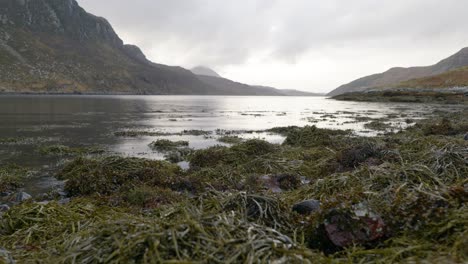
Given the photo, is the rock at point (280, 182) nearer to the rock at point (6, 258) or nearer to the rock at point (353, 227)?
the rock at point (353, 227)

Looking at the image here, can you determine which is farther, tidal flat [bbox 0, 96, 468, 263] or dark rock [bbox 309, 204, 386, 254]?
dark rock [bbox 309, 204, 386, 254]

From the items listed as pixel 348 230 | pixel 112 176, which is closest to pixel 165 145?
pixel 112 176

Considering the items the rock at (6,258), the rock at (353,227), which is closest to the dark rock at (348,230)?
the rock at (353,227)

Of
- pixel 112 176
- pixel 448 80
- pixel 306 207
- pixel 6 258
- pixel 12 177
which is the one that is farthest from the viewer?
pixel 448 80

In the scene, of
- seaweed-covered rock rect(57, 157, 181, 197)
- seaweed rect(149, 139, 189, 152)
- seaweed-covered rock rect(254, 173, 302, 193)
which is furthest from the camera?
seaweed rect(149, 139, 189, 152)

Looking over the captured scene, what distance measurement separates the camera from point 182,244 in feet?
13.1

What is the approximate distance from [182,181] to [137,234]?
243 inches

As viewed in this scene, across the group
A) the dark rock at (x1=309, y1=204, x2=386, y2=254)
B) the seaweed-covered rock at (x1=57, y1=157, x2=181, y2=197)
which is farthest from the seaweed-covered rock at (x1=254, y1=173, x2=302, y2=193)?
the dark rock at (x1=309, y1=204, x2=386, y2=254)

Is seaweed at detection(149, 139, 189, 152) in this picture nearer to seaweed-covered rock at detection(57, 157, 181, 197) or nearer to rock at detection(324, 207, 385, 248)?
seaweed-covered rock at detection(57, 157, 181, 197)

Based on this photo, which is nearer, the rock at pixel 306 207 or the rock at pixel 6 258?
the rock at pixel 6 258

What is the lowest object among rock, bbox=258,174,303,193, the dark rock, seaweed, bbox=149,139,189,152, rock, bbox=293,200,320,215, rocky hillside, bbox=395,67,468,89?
seaweed, bbox=149,139,189,152

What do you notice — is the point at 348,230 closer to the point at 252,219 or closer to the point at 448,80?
the point at 252,219

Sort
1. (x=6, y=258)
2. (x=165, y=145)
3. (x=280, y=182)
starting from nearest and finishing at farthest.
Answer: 1. (x=6, y=258)
2. (x=280, y=182)
3. (x=165, y=145)

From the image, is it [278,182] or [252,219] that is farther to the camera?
[278,182]
